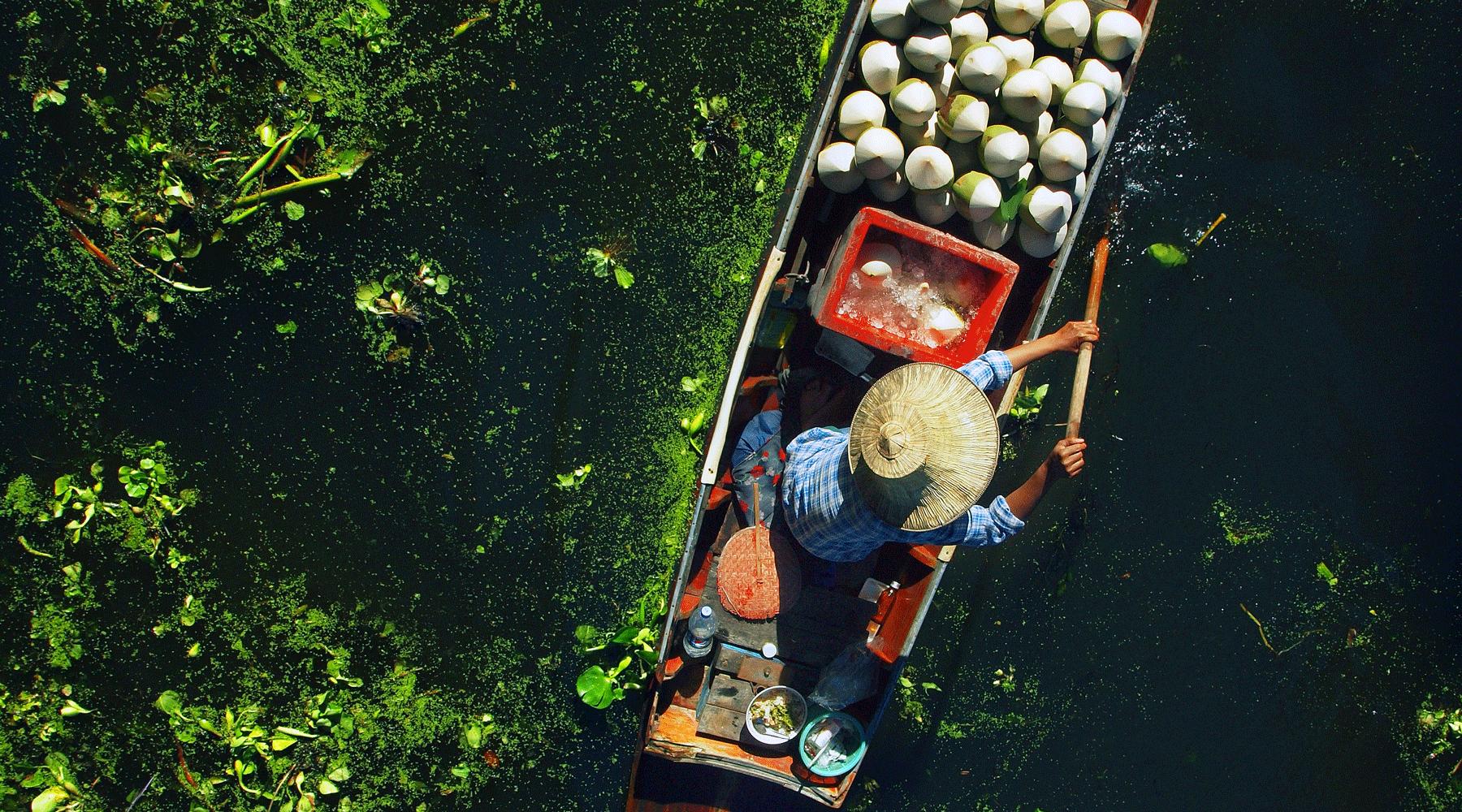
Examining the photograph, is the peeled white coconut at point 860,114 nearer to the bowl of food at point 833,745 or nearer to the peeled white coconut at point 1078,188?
the peeled white coconut at point 1078,188

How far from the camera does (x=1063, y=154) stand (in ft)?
8.96

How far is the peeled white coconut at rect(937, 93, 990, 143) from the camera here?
8.82ft

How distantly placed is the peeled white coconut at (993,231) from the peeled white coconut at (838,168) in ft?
1.48

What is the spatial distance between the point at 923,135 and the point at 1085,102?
1.78 feet

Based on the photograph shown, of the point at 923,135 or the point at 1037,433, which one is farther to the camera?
the point at 1037,433

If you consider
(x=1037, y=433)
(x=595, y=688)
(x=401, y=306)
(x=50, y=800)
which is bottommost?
(x=50, y=800)

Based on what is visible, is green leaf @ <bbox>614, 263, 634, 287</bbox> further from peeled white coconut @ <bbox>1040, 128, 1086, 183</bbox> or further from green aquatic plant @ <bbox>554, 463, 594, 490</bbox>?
peeled white coconut @ <bbox>1040, 128, 1086, 183</bbox>

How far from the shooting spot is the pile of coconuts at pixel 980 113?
8.82 ft

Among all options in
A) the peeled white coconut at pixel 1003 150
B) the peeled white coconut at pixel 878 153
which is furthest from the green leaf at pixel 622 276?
the peeled white coconut at pixel 1003 150

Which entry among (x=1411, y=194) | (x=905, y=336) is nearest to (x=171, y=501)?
(x=905, y=336)

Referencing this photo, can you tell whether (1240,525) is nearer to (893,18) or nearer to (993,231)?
(993,231)

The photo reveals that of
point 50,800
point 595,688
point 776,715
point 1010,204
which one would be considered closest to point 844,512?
point 776,715

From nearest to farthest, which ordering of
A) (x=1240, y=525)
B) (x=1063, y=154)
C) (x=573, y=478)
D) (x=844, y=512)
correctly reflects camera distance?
1. (x=844, y=512)
2. (x=1063, y=154)
3. (x=573, y=478)
4. (x=1240, y=525)

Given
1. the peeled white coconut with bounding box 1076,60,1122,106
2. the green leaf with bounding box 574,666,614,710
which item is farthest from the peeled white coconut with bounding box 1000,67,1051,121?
the green leaf with bounding box 574,666,614,710
